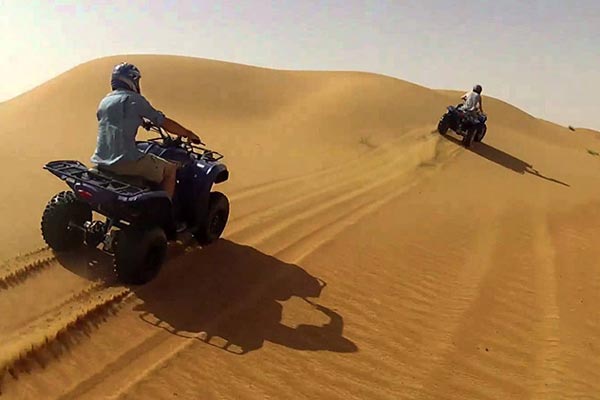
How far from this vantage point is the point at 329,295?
18.7 feet

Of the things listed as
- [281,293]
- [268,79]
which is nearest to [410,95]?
[268,79]

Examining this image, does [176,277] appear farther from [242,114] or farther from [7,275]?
[242,114]

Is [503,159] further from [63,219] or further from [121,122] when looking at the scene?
[63,219]

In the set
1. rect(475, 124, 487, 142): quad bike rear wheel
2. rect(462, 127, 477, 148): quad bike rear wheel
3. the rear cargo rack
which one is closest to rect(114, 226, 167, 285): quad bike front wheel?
the rear cargo rack

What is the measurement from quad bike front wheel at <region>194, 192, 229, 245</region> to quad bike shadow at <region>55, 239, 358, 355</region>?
15 cm

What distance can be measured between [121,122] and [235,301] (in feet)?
6.54

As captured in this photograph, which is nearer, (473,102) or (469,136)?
(469,136)

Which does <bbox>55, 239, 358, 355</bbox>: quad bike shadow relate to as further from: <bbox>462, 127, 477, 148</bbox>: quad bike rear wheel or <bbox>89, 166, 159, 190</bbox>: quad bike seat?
<bbox>462, 127, 477, 148</bbox>: quad bike rear wheel

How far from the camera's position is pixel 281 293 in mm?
5594

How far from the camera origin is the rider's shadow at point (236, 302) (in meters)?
4.67

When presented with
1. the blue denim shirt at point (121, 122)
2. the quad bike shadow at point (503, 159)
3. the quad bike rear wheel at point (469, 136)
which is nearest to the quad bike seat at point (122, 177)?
the blue denim shirt at point (121, 122)

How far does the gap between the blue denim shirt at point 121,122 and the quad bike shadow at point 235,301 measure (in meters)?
1.23

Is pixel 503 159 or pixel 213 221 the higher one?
pixel 503 159

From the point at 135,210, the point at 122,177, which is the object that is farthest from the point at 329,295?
the point at 122,177
